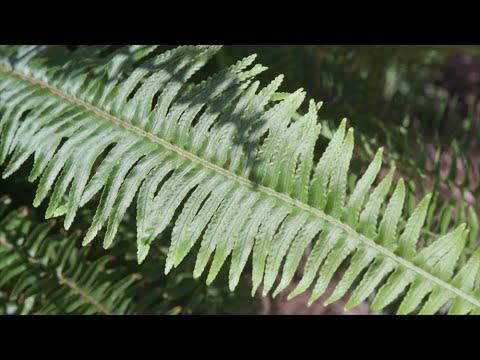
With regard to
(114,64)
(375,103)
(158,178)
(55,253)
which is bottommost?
(55,253)

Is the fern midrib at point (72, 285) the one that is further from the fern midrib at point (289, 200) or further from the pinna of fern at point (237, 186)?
the fern midrib at point (289, 200)

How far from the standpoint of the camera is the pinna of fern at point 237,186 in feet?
3.72

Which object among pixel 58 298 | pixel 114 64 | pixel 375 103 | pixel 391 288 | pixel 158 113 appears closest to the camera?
pixel 391 288

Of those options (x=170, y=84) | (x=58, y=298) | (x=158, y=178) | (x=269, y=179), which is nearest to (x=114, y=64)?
(x=170, y=84)

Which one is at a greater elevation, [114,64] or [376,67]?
[376,67]

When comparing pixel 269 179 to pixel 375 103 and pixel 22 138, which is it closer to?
pixel 22 138

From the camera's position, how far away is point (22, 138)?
4.26 ft

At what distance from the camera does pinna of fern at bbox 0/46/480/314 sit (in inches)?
44.6

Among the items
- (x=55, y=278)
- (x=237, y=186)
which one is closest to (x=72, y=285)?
(x=55, y=278)

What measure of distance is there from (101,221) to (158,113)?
0.73 feet

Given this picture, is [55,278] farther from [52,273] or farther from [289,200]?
[289,200]

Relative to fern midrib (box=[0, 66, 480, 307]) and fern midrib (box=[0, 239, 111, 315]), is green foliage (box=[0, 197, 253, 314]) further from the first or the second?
fern midrib (box=[0, 66, 480, 307])

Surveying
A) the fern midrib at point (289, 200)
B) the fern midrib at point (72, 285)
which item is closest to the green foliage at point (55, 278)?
the fern midrib at point (72, 285)

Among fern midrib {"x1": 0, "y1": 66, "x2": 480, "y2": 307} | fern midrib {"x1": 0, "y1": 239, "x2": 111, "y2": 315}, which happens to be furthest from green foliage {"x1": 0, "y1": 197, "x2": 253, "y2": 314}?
fern midrib {"x1": 0, "y1": 66, "x2": 480, "y2": 307}
